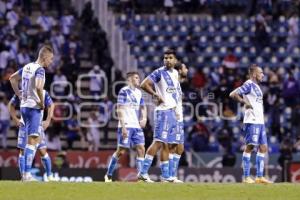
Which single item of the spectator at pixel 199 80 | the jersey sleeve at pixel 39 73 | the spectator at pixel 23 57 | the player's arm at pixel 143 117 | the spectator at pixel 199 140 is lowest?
the spectator at pixel 199 140

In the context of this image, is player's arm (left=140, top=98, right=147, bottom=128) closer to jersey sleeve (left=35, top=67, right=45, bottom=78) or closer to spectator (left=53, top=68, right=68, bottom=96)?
jersey sleeve (left=35, top=67, right=45, bottom=78)

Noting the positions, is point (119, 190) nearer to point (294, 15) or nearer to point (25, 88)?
point (25, 88)

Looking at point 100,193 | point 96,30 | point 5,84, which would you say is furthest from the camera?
point 96,30

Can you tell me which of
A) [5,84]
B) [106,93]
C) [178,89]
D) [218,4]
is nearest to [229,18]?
[218,4]

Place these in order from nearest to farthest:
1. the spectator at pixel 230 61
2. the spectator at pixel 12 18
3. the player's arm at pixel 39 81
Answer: the player's arm at pixel 39 81 → the spectator at pixel 230 61 → the spectator at pixel 12 18

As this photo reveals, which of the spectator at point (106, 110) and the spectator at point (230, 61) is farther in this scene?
the spectator at point (230, 61)

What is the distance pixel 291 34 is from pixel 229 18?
8.37ft

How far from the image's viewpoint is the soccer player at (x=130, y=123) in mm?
24188

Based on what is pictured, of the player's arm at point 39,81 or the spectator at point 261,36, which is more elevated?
the spectator at point 261,36

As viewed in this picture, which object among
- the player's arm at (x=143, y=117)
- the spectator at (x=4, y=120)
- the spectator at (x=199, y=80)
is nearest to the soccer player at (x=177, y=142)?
the player's arm at (x=143, y=117)

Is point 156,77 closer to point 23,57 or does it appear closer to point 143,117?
point 143,117

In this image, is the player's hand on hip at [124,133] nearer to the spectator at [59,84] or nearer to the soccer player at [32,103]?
the soccer player at [32,103]

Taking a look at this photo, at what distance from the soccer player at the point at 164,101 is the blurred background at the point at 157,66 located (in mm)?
9533

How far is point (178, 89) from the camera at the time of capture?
2238 cm
